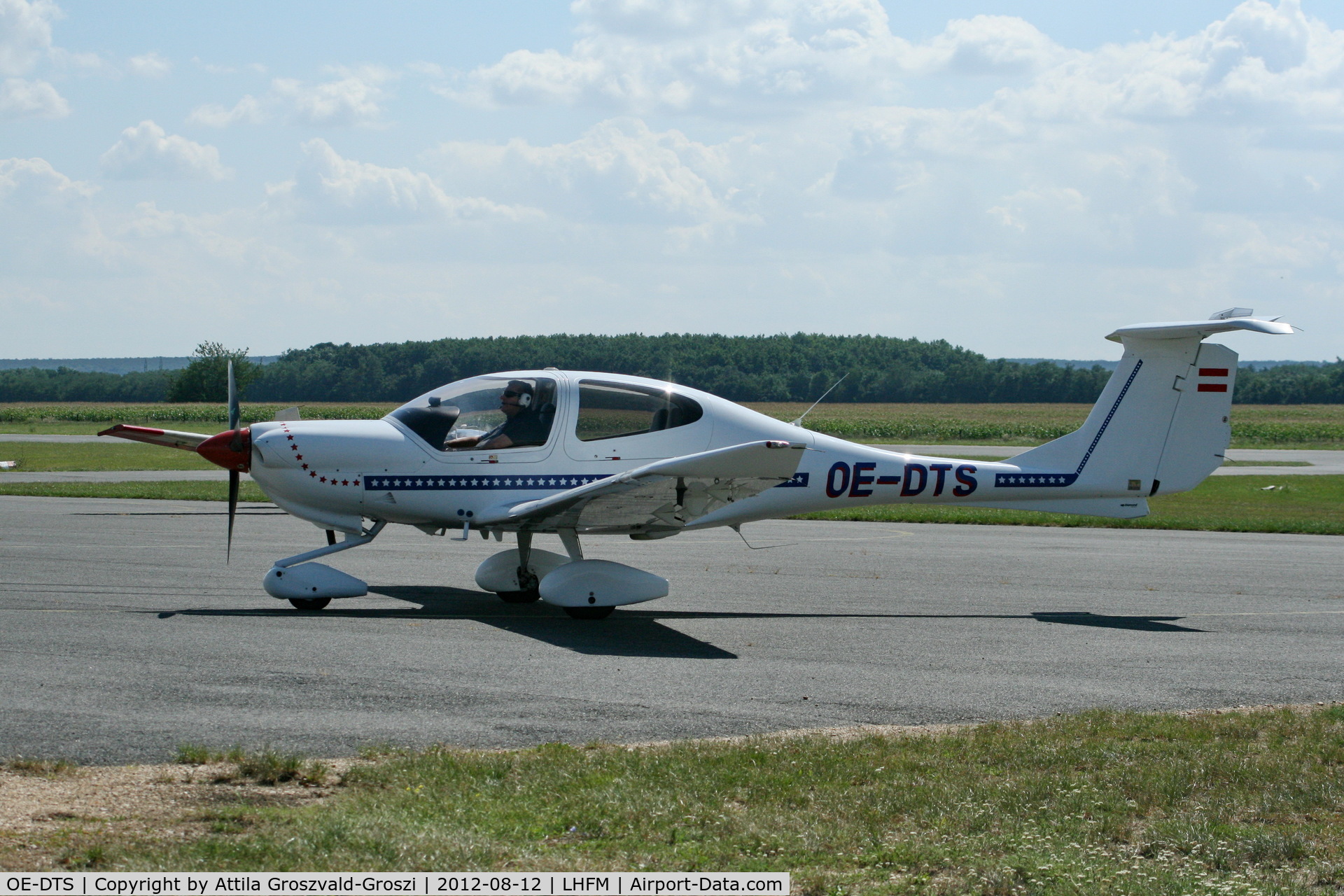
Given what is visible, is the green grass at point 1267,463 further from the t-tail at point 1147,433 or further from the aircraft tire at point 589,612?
the aircraft tire at point 589,612

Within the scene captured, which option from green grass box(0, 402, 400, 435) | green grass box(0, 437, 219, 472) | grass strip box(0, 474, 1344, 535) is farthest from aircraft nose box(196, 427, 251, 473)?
green grass box(0, 402, 400, 435)

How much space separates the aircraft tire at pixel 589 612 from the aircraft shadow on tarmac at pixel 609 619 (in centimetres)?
7

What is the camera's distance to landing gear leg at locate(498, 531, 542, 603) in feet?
40.7

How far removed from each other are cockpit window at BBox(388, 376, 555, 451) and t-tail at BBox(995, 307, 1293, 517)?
493cm

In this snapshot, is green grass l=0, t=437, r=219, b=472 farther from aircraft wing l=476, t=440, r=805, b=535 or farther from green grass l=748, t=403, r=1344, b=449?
green grass l=748, t=403, r=1344, b=449

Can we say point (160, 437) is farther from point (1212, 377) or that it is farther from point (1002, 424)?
point (1002, 424)

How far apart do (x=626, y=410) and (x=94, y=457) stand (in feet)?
116

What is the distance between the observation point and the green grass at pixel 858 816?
469 cm

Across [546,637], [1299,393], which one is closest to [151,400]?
[1299,393]

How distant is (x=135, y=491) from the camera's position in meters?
26.3

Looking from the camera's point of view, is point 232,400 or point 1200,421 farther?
point 1200,421

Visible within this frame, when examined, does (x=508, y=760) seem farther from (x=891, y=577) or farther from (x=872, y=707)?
(x=891, y=577)

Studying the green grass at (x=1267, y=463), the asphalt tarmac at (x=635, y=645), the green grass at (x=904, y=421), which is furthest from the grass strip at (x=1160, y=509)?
the green grass at (x=904, y=421)

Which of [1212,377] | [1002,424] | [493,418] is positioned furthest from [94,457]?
[1002,424]
